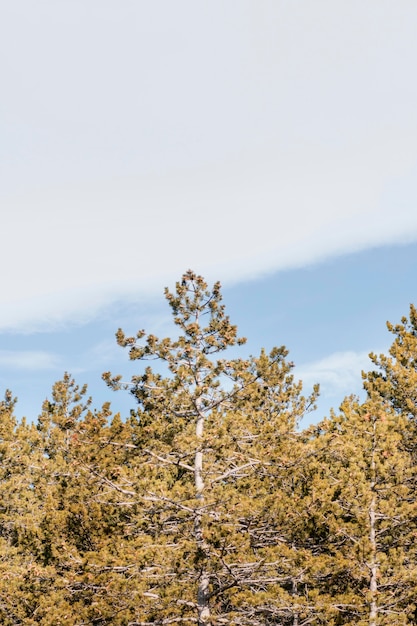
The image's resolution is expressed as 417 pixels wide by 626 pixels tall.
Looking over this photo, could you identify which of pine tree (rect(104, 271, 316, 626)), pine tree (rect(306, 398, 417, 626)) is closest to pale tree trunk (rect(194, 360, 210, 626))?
pine tree (rect(104, 271, 316, 626))

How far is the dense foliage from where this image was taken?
11.1 m

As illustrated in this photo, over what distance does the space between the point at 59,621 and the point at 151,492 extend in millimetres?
3704

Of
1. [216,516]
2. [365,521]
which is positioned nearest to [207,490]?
[216,516]

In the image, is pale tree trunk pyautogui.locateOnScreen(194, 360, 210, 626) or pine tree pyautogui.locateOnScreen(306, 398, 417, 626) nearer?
pale tree trunk pyautogui.locateOnScreen(194, 360, 210, 626)

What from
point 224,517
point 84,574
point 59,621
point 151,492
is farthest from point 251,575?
point 59,621

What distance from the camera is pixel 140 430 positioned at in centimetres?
A: 1287

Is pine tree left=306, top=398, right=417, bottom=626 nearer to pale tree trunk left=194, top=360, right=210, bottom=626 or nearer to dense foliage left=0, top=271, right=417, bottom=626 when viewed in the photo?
dense foliage left=0, top=271, right=417, bottom=626

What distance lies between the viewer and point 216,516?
1130cm

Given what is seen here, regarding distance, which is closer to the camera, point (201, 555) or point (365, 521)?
point (201, 555)

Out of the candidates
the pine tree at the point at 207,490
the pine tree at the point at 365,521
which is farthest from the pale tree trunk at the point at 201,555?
the pine tree at the point at 365,521

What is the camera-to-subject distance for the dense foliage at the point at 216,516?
36.5 feet

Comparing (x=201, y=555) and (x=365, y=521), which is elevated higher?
(x=365, y=521)

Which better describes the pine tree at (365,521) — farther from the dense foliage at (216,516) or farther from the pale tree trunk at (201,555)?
the pale tree trunk at (201,555)

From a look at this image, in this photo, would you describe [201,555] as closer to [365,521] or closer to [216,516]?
[216,516]
